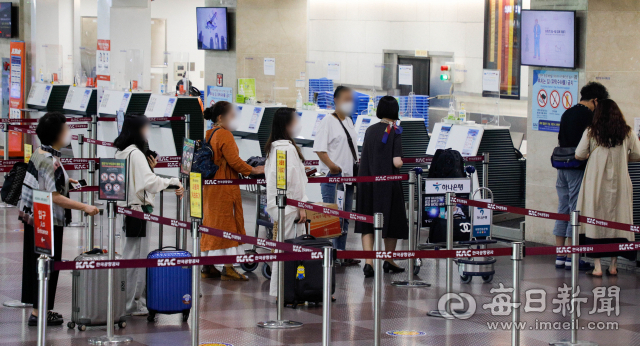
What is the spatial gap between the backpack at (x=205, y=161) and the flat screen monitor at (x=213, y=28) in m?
6.83

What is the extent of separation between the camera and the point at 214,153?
6.88 m

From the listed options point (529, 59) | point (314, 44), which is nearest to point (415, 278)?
point (529, 59)

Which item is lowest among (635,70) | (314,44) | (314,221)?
(314,221)

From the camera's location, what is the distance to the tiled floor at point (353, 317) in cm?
546

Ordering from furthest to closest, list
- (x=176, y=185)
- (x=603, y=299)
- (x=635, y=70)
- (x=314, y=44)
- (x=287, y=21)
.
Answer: (x=314, y=44), (x=287, y=21), (x=635, y=70), (x=603, y=299), (x=176, y=185)

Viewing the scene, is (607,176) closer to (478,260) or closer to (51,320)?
(478,260)

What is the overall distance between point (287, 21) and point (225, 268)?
7192 mm

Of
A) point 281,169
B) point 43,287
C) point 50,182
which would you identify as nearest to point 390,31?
point 281,169

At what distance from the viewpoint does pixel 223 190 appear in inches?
272

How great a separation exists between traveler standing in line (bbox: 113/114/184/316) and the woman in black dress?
1.85m

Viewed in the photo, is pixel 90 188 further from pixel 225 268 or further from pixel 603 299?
pixel 603 299

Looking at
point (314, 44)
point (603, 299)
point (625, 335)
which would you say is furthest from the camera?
point (314, 44)

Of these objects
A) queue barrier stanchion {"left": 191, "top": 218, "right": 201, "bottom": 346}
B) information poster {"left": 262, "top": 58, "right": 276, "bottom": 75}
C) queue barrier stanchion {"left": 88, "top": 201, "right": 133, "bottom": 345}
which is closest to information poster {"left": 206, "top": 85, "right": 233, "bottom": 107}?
information poster {"left": 262, "top": 58, "right": 276, "bottom": 75}

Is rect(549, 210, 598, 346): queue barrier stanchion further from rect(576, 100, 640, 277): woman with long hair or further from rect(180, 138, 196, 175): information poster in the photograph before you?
rect(180, 138, 196, 175): information poster
